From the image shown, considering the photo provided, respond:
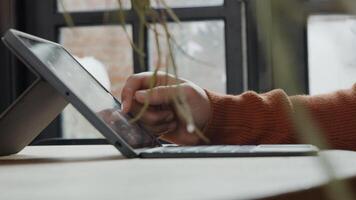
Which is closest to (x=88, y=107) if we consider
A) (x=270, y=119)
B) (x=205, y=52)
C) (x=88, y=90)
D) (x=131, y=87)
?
(x=88, y=90)

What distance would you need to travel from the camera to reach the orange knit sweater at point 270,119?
3.13 feet

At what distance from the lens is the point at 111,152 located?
0.77 m

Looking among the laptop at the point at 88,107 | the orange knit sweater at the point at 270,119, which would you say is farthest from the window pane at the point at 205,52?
the laptop at the point at 88,107

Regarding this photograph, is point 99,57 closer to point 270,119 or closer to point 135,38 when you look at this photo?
point 135,38

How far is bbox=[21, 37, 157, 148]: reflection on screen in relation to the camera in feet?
2.28

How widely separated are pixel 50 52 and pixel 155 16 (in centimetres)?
56

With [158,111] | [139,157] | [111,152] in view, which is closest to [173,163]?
[139,157]

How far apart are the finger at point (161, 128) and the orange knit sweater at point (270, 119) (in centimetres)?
7

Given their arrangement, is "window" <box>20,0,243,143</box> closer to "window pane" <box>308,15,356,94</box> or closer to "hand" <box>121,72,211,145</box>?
"window pane" <box>308,15,356,94</box>

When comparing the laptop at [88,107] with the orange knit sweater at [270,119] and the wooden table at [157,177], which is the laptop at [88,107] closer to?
the wooden table at [157,177]

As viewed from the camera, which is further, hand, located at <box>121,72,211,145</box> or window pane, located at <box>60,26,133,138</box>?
window pane, located at <box>60,26,133,138</box>

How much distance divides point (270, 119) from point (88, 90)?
33cm

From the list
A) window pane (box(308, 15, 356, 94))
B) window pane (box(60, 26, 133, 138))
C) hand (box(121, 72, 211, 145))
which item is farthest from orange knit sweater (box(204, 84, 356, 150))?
window pane (box(60, 26, 133, 138))

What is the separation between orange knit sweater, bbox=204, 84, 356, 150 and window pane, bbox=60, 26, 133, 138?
0.71 metres
